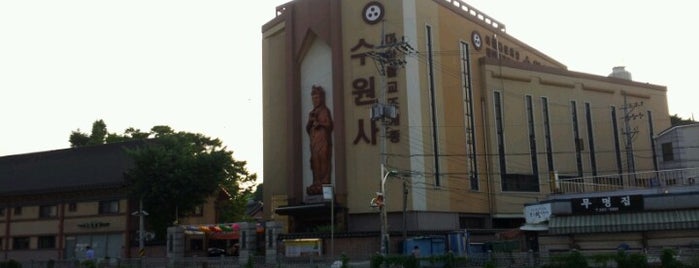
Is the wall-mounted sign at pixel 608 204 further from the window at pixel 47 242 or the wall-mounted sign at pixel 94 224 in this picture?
the window at pixel 47 242

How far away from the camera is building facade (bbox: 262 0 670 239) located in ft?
159

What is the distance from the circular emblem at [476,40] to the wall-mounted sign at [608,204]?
85.0ft

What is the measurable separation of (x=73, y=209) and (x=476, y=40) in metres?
36.0

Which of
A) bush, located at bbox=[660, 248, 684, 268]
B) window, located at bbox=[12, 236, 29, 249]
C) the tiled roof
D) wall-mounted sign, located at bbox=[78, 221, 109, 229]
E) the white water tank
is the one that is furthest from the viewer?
the white water tank

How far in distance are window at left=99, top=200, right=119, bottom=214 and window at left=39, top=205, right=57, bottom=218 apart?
5.20 m

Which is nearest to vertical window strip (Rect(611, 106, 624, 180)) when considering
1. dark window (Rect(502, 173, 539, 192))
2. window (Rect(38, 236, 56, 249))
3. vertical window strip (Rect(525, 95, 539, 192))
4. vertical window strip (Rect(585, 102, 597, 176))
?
vertical window strip (Rect(585, 102, 597, 176))

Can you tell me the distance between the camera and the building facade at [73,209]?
50.7 meters

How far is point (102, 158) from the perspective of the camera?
5553cm

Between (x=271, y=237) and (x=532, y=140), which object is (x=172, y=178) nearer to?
(x=271, y=237)

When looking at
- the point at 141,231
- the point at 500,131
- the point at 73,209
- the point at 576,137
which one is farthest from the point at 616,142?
the point at 73,209

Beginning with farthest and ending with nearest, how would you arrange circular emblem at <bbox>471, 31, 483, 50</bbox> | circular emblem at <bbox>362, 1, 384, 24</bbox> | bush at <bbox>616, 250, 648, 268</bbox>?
circular emblem at <bbox>471, 31, 483, 50</bbox> < circular emblem at <bbox>362, 1, 384, 24</bbox> < bush at <bbox>616, 250, 648, 268</bbox>

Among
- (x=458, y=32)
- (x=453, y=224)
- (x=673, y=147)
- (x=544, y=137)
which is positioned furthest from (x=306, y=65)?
(x=673, y=147)

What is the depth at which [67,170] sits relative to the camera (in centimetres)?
5669

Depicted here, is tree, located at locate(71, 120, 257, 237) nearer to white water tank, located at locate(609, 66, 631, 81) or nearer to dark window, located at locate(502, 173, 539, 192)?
dark window, located at locate(502, 173, 539, 192)
